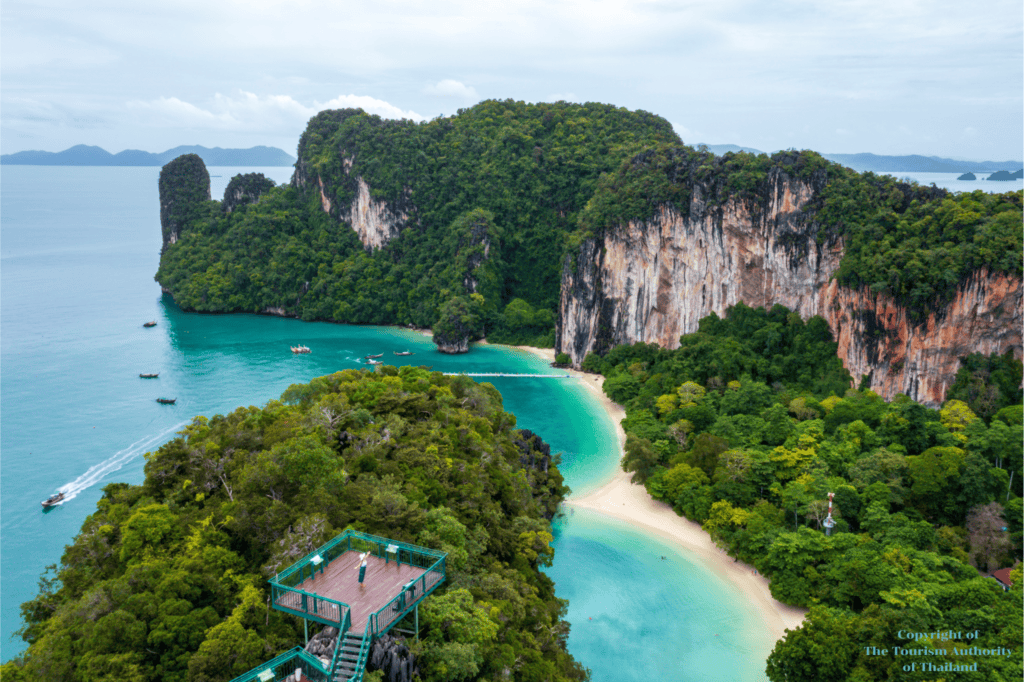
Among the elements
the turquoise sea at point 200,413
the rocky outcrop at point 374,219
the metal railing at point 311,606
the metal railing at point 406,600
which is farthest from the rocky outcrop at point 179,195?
the metal railing at point 406,600

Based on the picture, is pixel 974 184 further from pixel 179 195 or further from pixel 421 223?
pixel 179 195

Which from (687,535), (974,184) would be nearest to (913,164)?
(974,184)

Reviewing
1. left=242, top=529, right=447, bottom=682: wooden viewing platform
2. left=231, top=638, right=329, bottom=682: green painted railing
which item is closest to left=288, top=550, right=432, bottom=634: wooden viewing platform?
left=242, top=529, right=447, bottom=682: wooden viewing platform

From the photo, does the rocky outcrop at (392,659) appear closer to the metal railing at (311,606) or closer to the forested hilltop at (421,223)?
the metal railing at (311,606)

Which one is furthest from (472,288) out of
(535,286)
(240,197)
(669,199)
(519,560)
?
(519,560)

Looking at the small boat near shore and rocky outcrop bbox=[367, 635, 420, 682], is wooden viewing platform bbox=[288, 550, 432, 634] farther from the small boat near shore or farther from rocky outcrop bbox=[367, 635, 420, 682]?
the small boat near shore

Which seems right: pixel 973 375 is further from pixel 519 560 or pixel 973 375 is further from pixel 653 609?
pixel 519 560
